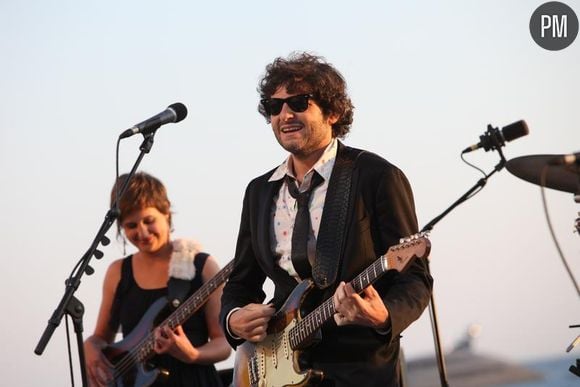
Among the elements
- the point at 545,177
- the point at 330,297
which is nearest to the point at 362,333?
the point at 330,297

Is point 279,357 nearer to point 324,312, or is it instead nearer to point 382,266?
point 324,312

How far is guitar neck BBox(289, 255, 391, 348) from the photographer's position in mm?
3029

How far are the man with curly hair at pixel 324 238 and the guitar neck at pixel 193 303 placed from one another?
83 centimetres

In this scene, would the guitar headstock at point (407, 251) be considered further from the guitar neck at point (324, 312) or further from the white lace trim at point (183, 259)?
the white lace trim at point (183, 259)

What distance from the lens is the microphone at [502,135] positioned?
2.71 m

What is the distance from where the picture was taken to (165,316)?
189 inches

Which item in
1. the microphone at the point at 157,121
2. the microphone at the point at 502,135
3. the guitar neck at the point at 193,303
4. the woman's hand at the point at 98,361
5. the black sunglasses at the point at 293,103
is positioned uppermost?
the microphone at the point at 157,121

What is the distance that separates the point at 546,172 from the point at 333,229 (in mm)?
735

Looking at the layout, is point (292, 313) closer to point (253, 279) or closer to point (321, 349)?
point (321, 349)

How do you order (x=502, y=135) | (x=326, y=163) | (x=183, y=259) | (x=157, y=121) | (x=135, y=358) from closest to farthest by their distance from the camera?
(x=502, y=135), (x=326, y=163), (x=157, y=121), (x=183, y=259), (x=135, y=358)

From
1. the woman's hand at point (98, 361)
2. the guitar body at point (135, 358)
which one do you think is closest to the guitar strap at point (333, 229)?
the guitar body at point (135, 358)

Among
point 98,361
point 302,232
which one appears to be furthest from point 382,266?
point 98,361

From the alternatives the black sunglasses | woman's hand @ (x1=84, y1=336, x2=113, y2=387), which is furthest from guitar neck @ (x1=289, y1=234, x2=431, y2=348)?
woman's hand @ (x1=84, y1=336, x2=113, y2=387)

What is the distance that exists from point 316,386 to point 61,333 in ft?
9.36
